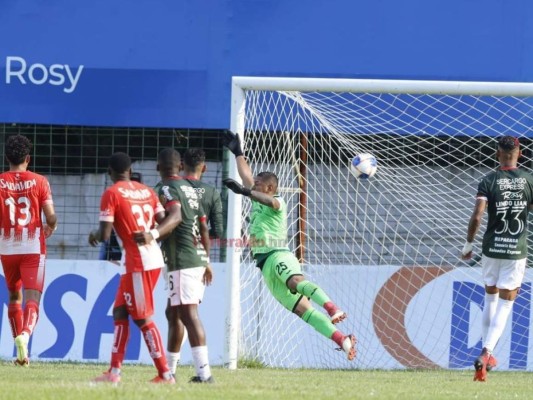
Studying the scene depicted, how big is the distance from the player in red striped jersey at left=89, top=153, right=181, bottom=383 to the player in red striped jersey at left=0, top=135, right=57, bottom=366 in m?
2.57

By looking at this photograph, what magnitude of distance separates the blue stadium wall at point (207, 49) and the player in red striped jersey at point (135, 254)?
246 inches

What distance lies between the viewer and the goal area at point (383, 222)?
13477mm

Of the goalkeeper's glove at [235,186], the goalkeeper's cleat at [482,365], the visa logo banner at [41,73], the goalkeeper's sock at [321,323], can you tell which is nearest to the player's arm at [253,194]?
the goalkeeper's glove at [235,186]

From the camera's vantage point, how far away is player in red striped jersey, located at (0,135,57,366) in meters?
10.9

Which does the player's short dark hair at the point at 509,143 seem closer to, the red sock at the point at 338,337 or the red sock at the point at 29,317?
the red sock at the point at 338,337

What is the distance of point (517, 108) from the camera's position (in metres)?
14.5

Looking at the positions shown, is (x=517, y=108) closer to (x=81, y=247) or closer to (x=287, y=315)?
(x=287, y=315)

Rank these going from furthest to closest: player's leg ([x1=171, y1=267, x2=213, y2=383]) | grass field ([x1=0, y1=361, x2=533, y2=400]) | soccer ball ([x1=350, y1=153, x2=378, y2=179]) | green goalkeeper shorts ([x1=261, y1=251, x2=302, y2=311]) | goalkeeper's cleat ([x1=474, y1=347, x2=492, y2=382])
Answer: soccer ball ([x1=350, y1=153, x2=378, y2=179]) → green goalkeeper shorts ([x1=261, y1=251, x2=302, y2=311]) → goalkeeper's cleat ([x1=474, y1=347, x2=492, y2=382]) → player's leg ([x1=171, y1=267, x2=213, y2=383]) → grass field ([x1=0, y1=361, x2=533, y2=400])

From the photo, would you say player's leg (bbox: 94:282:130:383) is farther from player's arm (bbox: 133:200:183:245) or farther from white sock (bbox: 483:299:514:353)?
white sock (bbox: 483:299:514:353)

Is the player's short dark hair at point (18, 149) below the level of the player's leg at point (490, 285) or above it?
above

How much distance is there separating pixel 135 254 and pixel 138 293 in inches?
11.5

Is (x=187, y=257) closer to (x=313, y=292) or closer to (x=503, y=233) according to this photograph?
(x=313, y=292)

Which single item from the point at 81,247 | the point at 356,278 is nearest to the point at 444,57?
the point at 356,278

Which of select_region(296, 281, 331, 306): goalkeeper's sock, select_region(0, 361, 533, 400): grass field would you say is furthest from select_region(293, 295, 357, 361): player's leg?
select_region(0, 361, 533, 400): grass field
